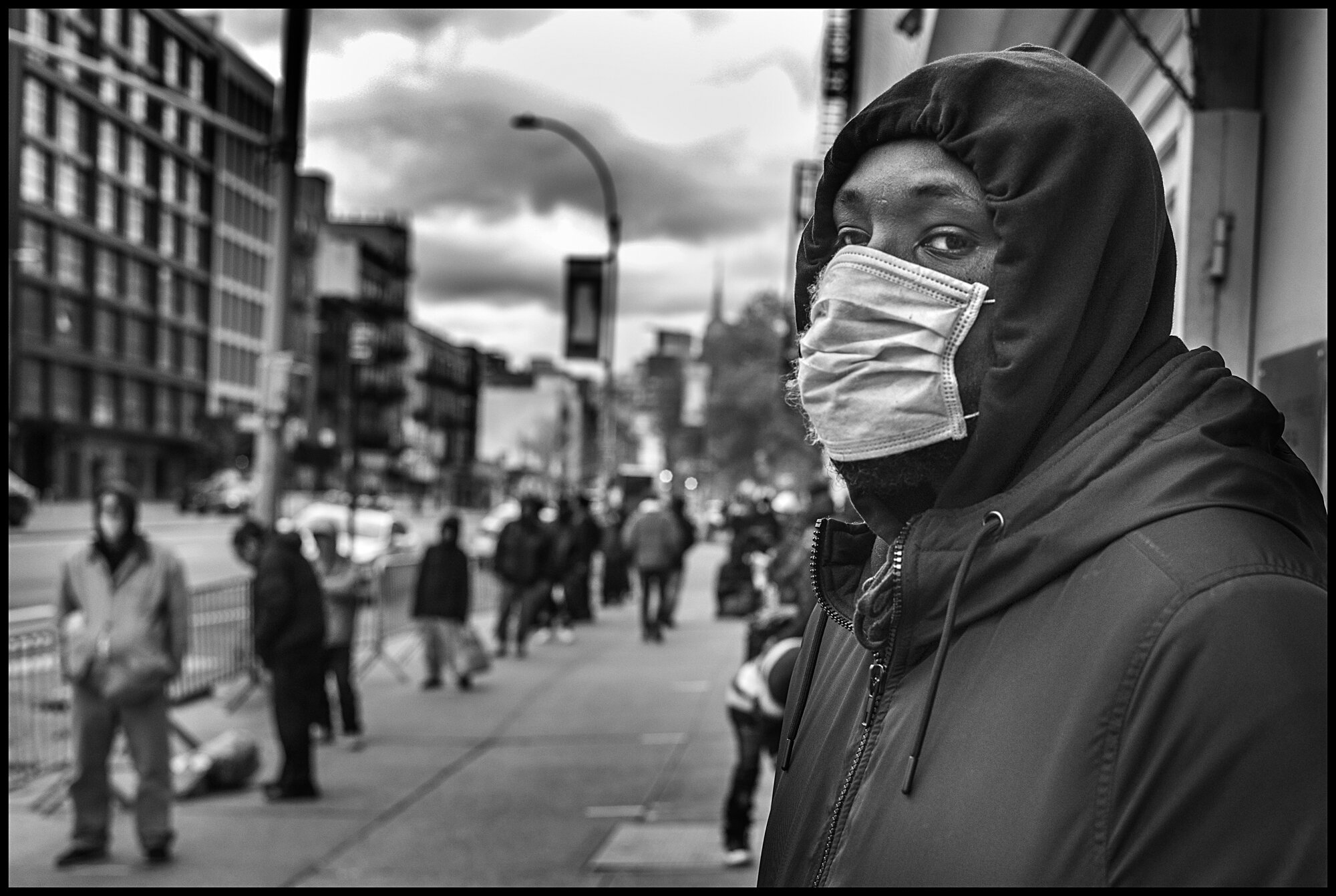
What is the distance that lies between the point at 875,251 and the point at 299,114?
34.3 ft

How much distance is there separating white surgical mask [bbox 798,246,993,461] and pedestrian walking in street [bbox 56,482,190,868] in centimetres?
655

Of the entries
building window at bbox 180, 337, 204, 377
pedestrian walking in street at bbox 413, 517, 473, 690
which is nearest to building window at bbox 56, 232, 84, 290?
building window at bbox 180, 337, 204, 377

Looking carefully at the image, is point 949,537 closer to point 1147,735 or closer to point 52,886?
point 1147,735

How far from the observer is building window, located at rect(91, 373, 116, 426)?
65.4 meters

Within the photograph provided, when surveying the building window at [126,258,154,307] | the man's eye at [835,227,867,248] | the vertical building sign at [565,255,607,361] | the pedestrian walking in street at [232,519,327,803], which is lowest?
the pedestrian walking in street at [232,519,327,803]

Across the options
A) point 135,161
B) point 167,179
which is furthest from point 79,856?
point 167,179

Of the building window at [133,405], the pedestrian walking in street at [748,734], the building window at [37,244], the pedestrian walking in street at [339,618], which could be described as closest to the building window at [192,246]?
the building window at [133,405]

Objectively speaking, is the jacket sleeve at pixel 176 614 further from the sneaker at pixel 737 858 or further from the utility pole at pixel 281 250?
the utility pole at pixel 281 250

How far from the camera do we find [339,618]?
11.5 metres

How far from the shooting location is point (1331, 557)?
132 cm

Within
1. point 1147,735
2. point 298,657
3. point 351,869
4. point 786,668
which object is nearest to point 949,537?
point 1147,735

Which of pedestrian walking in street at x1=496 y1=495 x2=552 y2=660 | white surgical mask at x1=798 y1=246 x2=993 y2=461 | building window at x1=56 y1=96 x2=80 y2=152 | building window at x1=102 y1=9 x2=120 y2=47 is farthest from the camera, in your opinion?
building window at x1=102 y1=9 x2=120 y2=47

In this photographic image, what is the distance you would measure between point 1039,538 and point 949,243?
1.20 feet

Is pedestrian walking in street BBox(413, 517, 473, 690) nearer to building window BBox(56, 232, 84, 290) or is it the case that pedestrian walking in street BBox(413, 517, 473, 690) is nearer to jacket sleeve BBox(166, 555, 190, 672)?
jacket sleeve BBox(166, 555, 190, 672)
